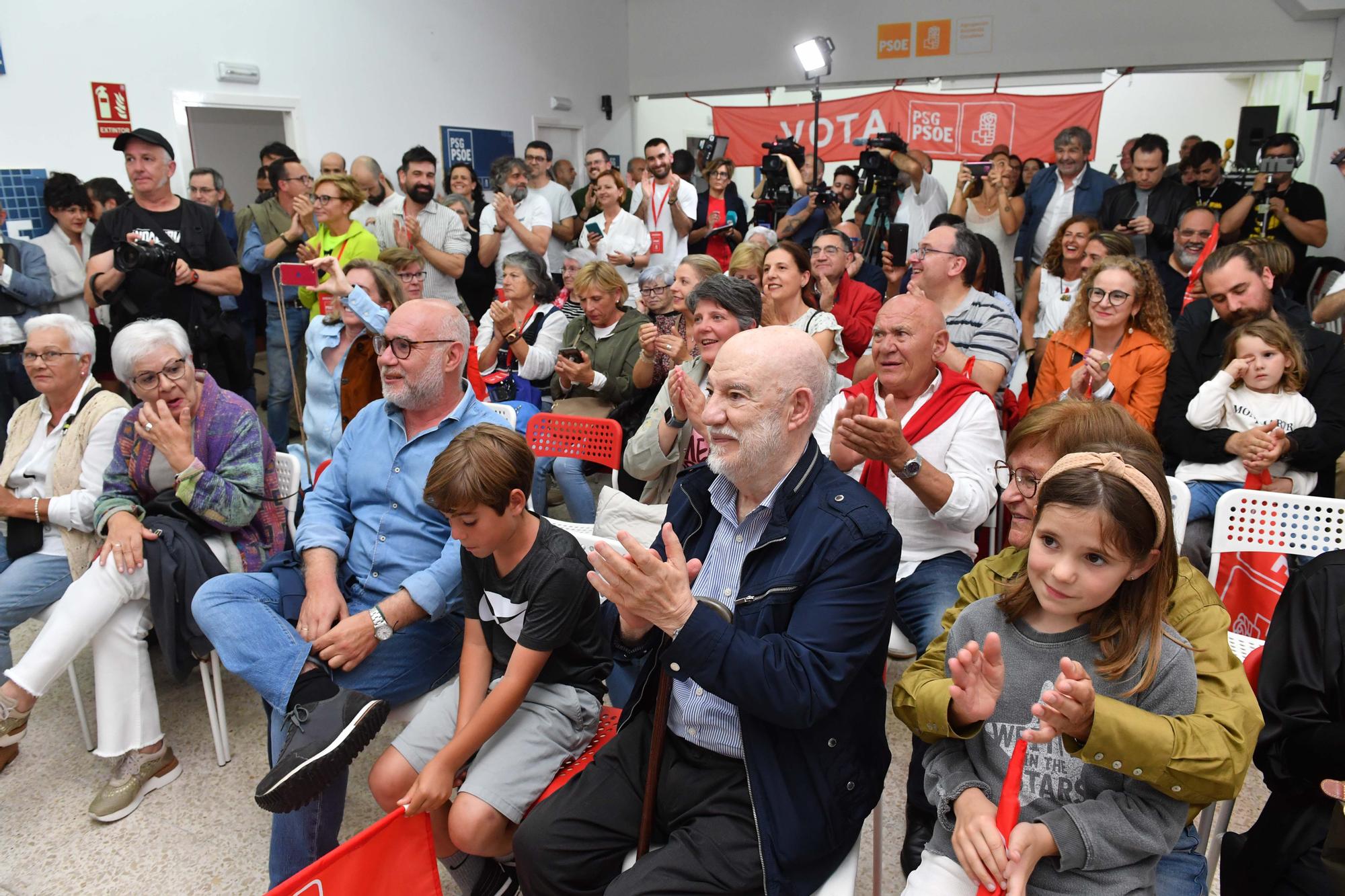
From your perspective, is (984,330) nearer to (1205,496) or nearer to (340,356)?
(1205,496)

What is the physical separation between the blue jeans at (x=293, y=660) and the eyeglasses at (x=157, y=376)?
62cm

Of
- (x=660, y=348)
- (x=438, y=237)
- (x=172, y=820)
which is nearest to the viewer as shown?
(x=172, y=820)

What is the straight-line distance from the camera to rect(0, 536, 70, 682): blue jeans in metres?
2.62

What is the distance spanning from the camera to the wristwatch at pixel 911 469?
7.16ft

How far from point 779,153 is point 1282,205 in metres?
3.09

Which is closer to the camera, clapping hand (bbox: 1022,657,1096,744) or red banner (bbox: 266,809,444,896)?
clapping hand (bbox: 1022,657,1096,744)

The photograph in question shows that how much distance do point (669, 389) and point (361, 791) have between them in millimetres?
1461

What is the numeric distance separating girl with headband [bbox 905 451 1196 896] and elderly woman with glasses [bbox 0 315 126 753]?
251 cm

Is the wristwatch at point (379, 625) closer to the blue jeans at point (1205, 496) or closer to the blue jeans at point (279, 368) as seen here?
the blue jeans at point (1205, 496)

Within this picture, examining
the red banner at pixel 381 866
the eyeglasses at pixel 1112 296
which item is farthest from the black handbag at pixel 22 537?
the eyeglasses at pixel 1112 296

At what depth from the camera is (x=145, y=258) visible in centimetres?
411

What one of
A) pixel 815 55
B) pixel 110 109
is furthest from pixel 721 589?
pixel 110 109

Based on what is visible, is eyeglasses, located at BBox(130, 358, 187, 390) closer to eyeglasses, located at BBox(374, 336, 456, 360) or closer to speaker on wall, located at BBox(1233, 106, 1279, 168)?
eyeglasses, located at BBox(374, 336, 456, 360)

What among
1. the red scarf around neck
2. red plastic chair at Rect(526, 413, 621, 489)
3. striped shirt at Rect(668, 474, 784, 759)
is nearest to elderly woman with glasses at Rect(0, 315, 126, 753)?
red plastic chair at Rect(526, 413, 621, 489)
